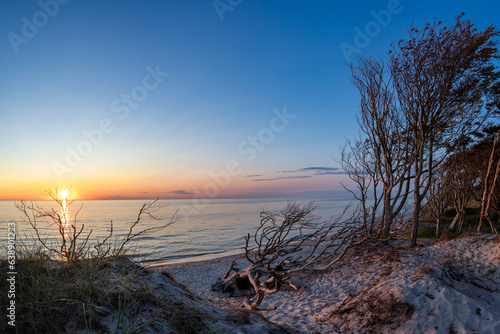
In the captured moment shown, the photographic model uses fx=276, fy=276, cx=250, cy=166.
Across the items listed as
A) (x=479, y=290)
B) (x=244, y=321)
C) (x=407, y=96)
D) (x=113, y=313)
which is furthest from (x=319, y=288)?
(x=407, y=96)

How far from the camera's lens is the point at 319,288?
8.80 metres

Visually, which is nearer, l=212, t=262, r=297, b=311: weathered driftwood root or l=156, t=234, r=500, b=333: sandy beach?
l=156, t=234, r=500, b=333: sandy beach

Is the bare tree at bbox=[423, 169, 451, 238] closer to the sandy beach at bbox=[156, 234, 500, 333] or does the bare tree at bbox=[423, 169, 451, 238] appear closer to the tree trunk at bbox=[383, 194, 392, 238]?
the tree trunk at bbox=[383, 194, 392, 238]

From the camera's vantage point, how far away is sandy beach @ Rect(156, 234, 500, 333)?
16.6 feet

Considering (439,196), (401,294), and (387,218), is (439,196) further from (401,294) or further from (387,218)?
(401,294)

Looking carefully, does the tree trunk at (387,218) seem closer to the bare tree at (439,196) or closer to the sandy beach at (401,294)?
the sandy beach at (401,294)

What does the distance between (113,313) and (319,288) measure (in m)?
7.03

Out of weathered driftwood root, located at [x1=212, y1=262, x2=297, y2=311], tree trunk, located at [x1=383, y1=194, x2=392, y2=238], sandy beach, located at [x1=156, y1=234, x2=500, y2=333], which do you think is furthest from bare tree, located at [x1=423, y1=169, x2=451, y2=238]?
weathered driftwood root, located at [x1=212, y1=262, x2=297, y2=311]

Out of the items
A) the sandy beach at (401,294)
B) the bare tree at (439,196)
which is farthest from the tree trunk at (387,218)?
the bare tree at (439,196)

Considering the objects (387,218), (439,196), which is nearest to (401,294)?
(387,218)

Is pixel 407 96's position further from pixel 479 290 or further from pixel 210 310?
Result: pixel 210 310

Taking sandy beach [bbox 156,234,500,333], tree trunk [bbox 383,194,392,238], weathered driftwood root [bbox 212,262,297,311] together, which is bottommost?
weathered driftwood root [bbox 212,262,297,311]

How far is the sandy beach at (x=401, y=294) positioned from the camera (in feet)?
16.6

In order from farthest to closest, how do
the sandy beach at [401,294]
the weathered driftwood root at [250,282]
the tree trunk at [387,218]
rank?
the tree trunk at [387,218] < the weathered driftwood root at [250,282] < the sandy beach at [401,294]
